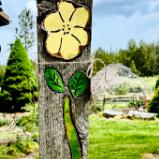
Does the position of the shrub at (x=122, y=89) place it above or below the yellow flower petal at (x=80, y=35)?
below

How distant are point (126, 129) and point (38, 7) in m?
10.9

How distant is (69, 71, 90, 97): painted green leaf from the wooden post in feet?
0.04

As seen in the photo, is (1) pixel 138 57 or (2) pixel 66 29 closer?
(2) pixel 66 29

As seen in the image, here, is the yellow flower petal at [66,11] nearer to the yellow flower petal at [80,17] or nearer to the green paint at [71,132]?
the yellow flower petal at [80,17]

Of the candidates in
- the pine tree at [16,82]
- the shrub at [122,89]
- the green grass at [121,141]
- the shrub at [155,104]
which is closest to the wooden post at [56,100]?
the green grass at [121,141]

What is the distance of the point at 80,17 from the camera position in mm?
2426

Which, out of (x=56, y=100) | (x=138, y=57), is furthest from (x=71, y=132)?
(x=138, y=57)

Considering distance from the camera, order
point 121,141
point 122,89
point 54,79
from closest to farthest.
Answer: point 54,79
point 121,141
point 122,89

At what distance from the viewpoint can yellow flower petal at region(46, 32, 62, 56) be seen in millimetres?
2424

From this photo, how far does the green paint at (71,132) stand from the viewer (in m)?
2.43

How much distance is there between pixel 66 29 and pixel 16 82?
19.0m

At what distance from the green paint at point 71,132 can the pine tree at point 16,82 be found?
60.8 ft

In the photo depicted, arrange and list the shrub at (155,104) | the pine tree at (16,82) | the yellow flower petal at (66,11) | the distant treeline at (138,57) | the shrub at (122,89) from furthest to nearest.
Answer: the distant treeline at (138,57)
the shrub at (122,89)
the pine tree at (16,82)
the shrub at (155,104)
the yellow flower petal at (66,11)

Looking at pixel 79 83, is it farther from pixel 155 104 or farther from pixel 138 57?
pixel 138 57
